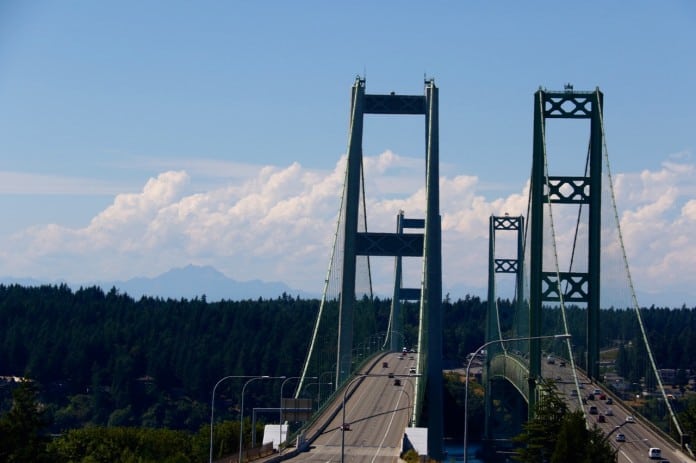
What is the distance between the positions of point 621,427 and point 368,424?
18255 mm

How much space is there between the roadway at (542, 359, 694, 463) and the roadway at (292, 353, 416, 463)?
8727mm

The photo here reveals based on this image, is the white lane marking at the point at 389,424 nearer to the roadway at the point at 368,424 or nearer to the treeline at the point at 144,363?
the roadway at the point at 368,424

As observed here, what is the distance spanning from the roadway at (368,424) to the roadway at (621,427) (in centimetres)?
873

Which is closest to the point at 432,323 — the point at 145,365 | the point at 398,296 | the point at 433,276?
the point at 433,276

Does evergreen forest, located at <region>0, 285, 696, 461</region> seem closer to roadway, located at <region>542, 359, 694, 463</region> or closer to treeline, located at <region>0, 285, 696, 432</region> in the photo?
treeline, located at <region>0, 285, 696, 432</region>

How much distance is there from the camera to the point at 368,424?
264 ft

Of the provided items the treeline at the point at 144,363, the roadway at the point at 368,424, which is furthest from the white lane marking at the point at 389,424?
the treeline at the point at 144,363

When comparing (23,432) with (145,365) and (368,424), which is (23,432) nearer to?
(368,424)

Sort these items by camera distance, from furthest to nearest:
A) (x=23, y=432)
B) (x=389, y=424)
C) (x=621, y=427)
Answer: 1. (x=389, y=424)
2. (x=621, y=427)
3. (x=23, y=432)

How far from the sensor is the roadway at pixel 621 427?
58.9 metres

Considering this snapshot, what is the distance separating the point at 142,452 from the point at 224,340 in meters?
114

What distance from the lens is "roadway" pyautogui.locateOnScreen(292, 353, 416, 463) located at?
66825mm

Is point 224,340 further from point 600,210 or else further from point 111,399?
point 600,210

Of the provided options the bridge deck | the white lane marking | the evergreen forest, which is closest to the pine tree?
the white lane marking
